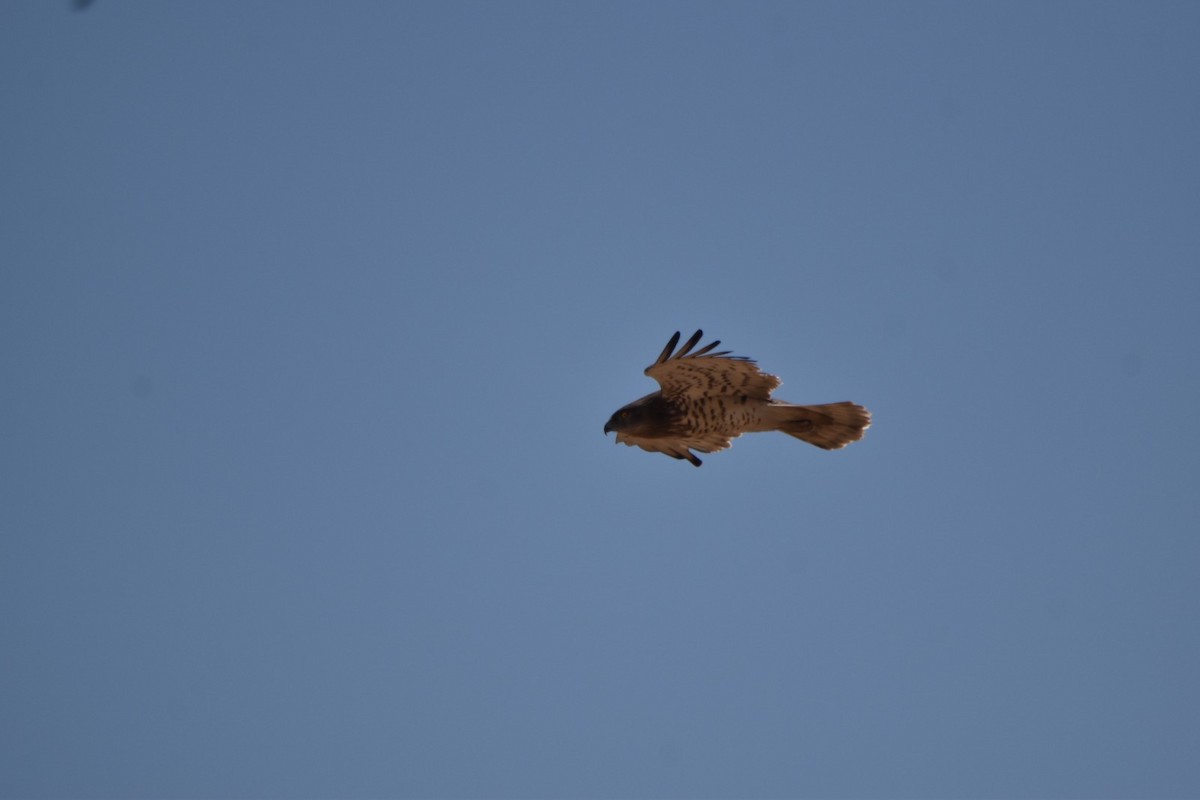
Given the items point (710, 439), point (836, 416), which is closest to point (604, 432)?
point (710, 439)

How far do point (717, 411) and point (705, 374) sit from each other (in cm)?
57

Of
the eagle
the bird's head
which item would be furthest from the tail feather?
the bird's head

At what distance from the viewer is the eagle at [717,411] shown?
17.9 metres

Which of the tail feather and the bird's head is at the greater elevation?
the tail feather

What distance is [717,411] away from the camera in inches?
725

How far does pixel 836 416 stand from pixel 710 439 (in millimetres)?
1385

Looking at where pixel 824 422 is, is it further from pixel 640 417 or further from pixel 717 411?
pixel 640 417

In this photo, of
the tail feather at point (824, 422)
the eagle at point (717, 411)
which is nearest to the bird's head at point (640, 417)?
the eagle at point (717, 411)

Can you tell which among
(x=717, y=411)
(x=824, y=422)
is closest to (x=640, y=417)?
(x=717, y=411)

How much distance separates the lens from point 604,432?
18812 mm

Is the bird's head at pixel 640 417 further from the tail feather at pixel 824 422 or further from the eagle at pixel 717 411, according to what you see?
the tail feather at pixel 824 422

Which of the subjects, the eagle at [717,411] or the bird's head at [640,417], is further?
the bird's head at [640,417]

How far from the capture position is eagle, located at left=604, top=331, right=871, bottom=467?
17.9 meters

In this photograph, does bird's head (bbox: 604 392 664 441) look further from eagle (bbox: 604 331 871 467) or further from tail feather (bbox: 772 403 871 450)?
tail feather (bbox: 772 403 871 450)
